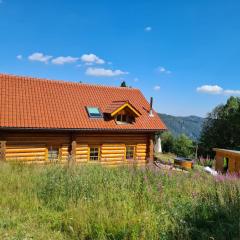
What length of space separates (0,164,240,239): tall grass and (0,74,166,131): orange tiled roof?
11.4 meters

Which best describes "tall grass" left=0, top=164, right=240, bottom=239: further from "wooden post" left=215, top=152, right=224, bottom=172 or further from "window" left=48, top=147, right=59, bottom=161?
"wooden post" left=215, top=152, right=224, bottom=172

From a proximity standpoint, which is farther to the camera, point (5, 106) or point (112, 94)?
point (112, 94)

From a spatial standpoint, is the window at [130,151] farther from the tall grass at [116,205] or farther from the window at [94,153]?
the tall grass at [116,205]

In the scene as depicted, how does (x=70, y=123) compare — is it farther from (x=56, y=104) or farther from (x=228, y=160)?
(x=228, y=160)

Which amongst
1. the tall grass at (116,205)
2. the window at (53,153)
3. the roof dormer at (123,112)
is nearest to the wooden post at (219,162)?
the roof dormer at (123,112)

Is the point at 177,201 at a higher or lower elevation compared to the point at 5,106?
lower

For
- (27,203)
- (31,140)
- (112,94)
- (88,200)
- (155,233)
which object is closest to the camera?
(155,233)

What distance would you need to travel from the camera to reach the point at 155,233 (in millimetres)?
5531

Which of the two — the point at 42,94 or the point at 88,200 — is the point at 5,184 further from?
the point at 42,94

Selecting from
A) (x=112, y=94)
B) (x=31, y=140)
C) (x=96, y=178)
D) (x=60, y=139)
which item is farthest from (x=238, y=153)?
(x=96, y=178)

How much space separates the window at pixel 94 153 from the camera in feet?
75.5

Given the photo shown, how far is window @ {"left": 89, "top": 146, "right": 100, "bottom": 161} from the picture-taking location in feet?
75.5

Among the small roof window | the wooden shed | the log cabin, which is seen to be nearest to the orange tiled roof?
the log cabin

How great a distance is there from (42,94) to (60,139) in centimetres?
362
